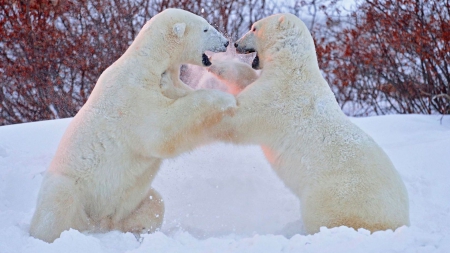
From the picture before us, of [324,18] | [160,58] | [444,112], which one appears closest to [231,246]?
[160,58]

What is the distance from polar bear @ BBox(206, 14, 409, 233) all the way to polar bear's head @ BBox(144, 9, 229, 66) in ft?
1.27

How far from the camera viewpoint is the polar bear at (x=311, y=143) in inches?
140

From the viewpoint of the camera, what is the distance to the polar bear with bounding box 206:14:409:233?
140 inches

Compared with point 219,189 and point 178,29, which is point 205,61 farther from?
point 219,189

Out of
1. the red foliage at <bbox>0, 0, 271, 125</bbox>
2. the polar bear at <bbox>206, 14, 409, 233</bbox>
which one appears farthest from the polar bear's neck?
the red foliage at <bbox>0, 0, 271, 125</bbox>

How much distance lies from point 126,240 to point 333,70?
6.00m

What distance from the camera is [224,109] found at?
12.1 feet

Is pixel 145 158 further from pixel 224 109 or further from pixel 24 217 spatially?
pixel 24 217

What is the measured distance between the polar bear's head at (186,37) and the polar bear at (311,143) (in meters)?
0.39

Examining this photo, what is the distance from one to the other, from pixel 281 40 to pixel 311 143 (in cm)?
75

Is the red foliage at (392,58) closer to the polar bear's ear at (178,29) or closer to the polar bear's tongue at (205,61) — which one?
the polar bear's tongue at (205,61)

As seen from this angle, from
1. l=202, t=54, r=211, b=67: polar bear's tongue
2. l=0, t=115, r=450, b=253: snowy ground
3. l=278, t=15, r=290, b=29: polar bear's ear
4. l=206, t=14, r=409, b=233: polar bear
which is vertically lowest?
l=0, t=115, r=450, b=253: snowy ground

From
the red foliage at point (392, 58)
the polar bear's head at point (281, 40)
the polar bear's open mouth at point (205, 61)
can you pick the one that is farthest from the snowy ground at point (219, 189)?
the red foliage at point (392, 58)

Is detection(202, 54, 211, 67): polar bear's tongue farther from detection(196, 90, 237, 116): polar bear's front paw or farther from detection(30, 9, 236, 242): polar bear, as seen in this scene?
detection(196, 90, 237, 116): polar bear's front paw
